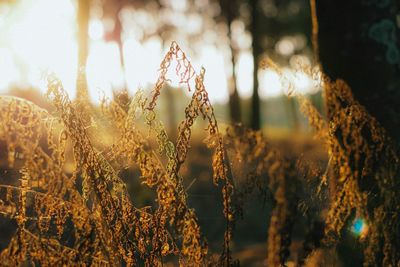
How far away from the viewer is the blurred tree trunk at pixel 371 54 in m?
3.30

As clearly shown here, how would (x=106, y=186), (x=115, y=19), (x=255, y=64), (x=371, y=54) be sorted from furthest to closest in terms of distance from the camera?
1. (x=115, y=19)
2. (x=255, y=64)
3. (x=371, y=54)
4. (x=106, y=186)

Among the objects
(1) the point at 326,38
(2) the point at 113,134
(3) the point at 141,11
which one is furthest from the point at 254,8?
(2) the point at 113,134

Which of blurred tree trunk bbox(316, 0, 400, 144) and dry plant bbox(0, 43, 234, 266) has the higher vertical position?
blurred tree trunk bbox(316, 0, 400, 144)

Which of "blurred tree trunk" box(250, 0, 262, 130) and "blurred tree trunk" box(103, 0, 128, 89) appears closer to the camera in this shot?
"blurred tree trunk" box(250, 0, 262, 130)

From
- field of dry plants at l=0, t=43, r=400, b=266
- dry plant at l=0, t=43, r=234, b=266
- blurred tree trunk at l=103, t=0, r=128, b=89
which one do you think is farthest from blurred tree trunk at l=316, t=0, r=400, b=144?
blurred tree trunk at l=103, t=0, r=128, b=89

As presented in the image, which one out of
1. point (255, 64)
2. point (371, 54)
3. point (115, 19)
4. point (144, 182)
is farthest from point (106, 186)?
point (115, 19)

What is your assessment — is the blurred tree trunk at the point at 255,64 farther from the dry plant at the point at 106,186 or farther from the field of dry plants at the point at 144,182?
the dry plant at the point at 106,186

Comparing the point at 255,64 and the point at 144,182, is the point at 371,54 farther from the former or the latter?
the point at 255,64

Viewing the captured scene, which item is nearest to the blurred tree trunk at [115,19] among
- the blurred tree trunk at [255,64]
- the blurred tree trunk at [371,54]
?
the blurred tree trunk at [255,64]

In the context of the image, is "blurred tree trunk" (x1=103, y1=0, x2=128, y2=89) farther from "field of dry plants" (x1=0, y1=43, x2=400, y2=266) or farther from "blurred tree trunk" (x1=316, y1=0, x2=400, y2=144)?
"field of dry plants" (x1=0, y1=43, x2=400, y2=266)

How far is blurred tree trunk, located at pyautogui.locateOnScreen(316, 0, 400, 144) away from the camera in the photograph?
330 cm

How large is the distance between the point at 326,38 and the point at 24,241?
239cm

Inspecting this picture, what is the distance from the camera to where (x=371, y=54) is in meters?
3.34

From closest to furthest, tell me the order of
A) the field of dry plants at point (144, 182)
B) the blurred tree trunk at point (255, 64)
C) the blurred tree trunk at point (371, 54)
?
the field of dry plants at point (144, 182)
the blurred tree trunk at point (371, 54)
the blurred tree trunk at point (255, 64)
